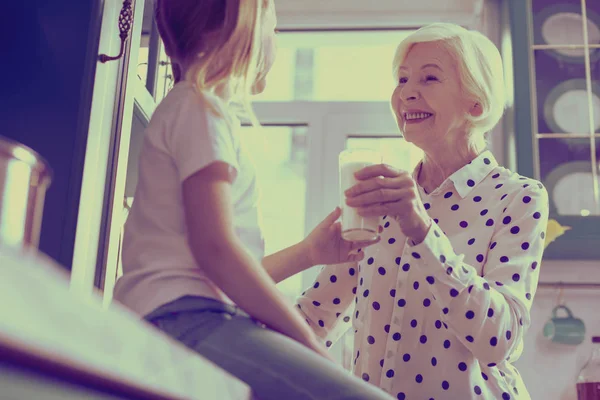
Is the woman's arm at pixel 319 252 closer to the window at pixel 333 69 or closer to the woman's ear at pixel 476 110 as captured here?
the woman's ear at pixel 476 110

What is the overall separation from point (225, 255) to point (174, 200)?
4.7 inches

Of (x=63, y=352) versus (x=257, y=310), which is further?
(x=257, y=310)

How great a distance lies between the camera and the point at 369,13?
318 centimetres

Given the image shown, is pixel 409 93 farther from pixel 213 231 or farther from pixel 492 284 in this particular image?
pixel 213 231

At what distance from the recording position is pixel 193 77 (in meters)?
0.94

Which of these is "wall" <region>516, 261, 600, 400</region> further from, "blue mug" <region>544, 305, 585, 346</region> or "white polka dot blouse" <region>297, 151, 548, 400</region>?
"white polka dot blouse" <region>297, 151, 548, 400</region>

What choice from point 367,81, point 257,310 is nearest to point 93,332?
point 257,310

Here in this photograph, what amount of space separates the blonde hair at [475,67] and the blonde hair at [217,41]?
2.10ft

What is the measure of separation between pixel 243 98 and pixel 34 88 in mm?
683

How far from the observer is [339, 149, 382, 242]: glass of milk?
1.05m

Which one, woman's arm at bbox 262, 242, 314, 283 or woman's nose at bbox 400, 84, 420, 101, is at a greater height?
woman's nose at bbox 400, 84, 420, 101

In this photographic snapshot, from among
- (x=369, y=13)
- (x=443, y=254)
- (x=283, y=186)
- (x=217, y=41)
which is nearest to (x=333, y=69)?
(x=369, y=13)

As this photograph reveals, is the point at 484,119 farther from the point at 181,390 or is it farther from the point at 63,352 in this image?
the point at 63,352

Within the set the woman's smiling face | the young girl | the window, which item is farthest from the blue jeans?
the window
